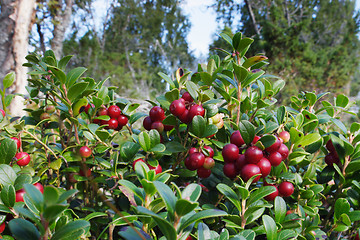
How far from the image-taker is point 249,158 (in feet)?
1.55

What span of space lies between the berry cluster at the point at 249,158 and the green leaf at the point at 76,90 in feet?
1.09

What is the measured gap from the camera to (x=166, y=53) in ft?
59.4

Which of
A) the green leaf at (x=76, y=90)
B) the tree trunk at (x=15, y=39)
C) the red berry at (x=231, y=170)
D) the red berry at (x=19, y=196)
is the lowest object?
the red berry at (x=19, y=196)

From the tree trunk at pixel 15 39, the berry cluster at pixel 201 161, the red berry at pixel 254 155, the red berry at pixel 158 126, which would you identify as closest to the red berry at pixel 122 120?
the red berry at pixel 158 126

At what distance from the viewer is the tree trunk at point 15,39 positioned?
2471 mm

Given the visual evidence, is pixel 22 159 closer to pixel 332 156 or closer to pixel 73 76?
pixel 73 76

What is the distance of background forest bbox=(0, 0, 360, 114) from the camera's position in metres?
5.11

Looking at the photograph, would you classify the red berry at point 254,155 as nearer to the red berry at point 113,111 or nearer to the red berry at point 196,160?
the red berry at point 196,160

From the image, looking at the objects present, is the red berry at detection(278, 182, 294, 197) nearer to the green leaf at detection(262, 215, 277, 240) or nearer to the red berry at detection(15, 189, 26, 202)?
the green leaf at detection(262, 215, 277, 240)

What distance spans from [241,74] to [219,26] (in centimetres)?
1101

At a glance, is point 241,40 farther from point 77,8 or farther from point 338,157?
point 77,8

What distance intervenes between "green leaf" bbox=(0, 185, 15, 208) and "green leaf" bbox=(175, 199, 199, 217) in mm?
264

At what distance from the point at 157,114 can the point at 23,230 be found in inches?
13.4

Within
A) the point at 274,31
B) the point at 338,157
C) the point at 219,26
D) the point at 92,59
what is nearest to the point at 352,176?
the point at 338,157
